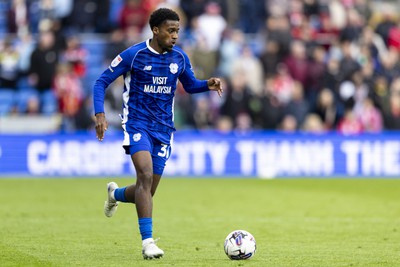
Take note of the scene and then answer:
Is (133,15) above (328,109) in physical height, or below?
above

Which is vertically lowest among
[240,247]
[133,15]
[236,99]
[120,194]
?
[240,247]

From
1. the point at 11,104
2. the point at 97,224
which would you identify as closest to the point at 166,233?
the point at 97,224

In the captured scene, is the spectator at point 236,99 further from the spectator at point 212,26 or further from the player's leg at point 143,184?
the player's leg at point 143,184

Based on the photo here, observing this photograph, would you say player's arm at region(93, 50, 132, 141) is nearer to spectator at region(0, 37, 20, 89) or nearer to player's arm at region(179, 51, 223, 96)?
player's arm at region(179, 51, 223, 96)

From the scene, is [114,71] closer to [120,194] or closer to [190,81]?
[190,81]

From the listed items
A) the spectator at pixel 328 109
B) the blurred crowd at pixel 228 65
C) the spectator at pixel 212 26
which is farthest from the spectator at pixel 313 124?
the spectator at pixel 212 26

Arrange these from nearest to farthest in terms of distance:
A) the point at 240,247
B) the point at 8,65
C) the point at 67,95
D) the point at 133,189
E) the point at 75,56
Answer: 1. the point at 240,247
2. the point at 133,189
3. the point at 67,95
4. the point at 75,56
5. the point at 8,65

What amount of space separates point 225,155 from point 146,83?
1323 cm

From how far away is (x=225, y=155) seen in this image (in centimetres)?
2359

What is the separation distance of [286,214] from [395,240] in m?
3.67

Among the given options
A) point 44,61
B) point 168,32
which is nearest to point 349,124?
point 44,61

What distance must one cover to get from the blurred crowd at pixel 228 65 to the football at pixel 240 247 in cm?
1382

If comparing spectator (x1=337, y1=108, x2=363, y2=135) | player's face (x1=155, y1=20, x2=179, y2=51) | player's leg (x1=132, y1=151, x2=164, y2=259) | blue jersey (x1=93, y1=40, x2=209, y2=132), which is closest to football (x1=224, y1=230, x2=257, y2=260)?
player's leg (x1=132, y1=151, x2=164, y2=259)

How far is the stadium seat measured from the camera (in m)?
25.1
